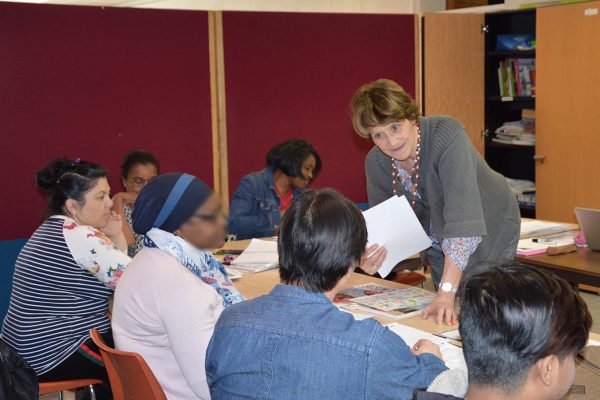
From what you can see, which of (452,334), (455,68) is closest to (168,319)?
(452,334)

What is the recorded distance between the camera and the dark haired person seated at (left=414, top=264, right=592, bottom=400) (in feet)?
4.35

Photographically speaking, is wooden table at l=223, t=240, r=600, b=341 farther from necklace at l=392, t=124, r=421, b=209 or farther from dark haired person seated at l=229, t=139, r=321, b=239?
dark haired person seated at l=229, t=139, r=321, b=239

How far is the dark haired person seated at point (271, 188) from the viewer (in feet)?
14.4

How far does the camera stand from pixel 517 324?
1.32 m

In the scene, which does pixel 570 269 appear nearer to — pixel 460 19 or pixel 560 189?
pixel 560 189

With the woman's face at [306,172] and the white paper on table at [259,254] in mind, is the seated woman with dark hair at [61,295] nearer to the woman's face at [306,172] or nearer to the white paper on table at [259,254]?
the white paper on table at [259,254]

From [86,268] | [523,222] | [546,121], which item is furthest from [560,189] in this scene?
[86,268]

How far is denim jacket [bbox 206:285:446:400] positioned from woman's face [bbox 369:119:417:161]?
1082 mm

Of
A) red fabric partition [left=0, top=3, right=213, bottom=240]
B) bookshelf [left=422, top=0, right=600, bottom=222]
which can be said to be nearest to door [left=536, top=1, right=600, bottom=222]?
bookshelf [left=422, top=0, right=600, bottom=222]

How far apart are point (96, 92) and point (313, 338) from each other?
12.8 feet

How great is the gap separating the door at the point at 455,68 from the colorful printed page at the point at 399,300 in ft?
12.0

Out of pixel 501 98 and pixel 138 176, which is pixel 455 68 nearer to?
pixel 501 98

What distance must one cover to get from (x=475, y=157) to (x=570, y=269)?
82cm

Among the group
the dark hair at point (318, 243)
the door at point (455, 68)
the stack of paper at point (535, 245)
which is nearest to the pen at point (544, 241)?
the stack of paper at point (535, 245)
